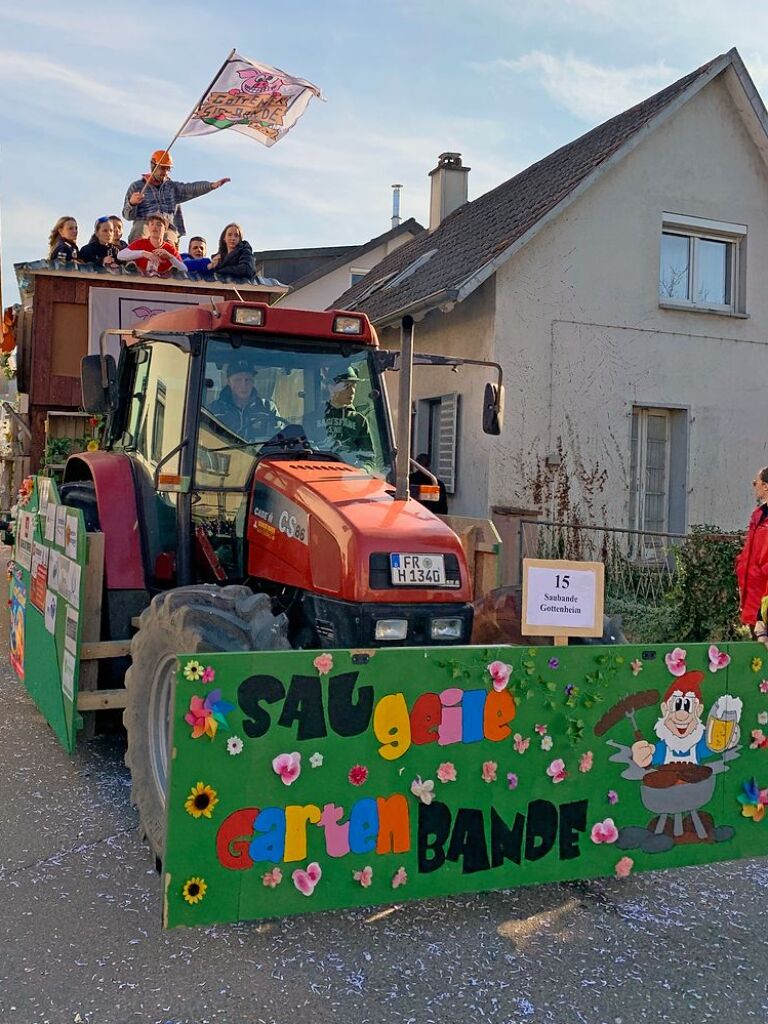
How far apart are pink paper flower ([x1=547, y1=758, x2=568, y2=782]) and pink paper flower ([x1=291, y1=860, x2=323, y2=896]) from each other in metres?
0.92

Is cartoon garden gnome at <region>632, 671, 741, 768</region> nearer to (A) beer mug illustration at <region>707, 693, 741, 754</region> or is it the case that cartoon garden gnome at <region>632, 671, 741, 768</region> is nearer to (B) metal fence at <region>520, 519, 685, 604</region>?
(A) beer mug illustration at <region>707, 693, 741, 754</region>

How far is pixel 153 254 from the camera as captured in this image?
8.48 metres

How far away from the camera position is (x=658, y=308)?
40.4 ft

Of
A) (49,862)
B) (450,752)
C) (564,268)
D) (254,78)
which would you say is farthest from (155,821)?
(564,268)

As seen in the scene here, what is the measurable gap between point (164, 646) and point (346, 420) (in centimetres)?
171

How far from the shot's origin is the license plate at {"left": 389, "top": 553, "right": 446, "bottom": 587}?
→ 13.7ft

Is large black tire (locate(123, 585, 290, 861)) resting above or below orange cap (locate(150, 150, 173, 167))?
below

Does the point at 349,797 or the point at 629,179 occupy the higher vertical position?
the point at 629,179

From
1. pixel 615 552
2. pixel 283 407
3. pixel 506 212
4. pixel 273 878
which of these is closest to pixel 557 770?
pixel 273 878

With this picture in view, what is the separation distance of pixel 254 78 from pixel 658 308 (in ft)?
17.8

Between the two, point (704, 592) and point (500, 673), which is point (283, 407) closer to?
point (500, 673)

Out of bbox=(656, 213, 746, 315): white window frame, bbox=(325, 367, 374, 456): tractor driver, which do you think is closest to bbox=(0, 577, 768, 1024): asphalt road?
bbox=(325, 367, 374, 456): tractor driver

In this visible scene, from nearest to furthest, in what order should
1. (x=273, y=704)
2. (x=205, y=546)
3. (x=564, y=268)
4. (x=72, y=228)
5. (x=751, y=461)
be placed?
(x=273, y=704) → (x=205, y=546) → (x=72, y=228) → (x=564, y=268) → (x=751, y=461)

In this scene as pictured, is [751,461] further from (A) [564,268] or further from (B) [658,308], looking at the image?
(A) [564,268]
